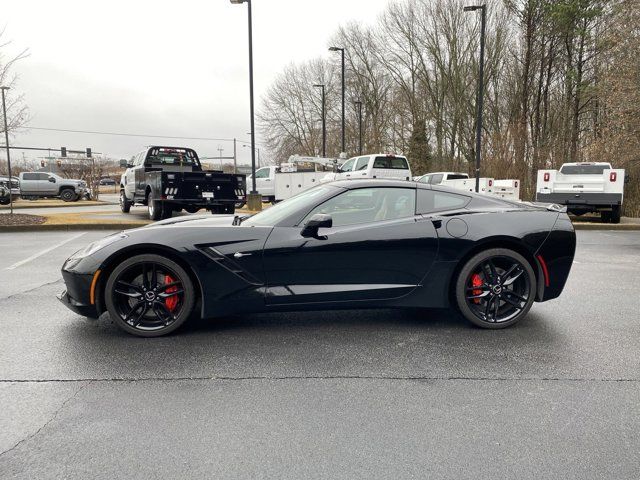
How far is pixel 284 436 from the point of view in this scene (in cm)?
262

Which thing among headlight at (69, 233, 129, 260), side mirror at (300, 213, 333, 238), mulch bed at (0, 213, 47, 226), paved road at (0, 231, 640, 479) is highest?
side mirror at (300, 213, 333, 238)

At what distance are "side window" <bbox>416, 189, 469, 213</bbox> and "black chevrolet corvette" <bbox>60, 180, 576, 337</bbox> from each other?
1cm

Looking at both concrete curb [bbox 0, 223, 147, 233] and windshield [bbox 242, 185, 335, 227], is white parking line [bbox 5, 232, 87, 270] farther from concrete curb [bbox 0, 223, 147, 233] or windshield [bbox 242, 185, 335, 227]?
windshield [bbox 242, 185, 335, 227]

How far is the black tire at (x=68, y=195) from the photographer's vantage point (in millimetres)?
30667

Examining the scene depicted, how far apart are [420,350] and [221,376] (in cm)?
154

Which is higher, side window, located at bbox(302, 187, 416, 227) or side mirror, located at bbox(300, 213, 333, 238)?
side window, located at bbox(302, 187, 416, 227)

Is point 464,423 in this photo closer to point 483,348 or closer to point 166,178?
point 483,348

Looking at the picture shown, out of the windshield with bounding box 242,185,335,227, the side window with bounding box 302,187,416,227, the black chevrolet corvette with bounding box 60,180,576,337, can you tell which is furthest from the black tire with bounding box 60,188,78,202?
the side window with bounding box 302,187,416,227

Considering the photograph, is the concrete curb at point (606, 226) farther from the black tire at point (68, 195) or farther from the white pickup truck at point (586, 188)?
the black tire at point (68, 195)

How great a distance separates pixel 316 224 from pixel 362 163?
17315mm

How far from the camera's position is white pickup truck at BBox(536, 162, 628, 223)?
14.9m

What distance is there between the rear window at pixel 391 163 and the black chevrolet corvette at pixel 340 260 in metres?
16.1

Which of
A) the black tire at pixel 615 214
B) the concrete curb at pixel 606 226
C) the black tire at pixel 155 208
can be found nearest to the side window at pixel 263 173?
the black tire at pixel 155 208

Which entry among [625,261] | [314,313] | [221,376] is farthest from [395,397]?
[625,261]
